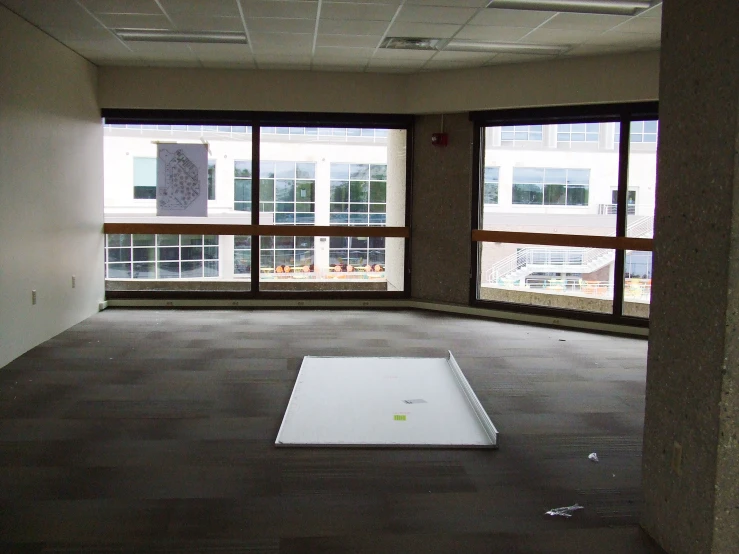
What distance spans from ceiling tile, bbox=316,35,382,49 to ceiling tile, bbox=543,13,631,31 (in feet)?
4.87

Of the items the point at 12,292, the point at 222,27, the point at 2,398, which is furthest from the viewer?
the point at 222,27

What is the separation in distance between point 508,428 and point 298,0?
127 inches

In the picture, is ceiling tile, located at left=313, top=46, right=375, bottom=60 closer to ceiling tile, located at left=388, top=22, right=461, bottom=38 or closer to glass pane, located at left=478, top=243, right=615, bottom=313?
ceiling tile, located at left=388, top=22, right=461, bottom=38

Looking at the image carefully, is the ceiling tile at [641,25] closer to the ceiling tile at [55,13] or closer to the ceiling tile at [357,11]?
the ceiling tile at [357,11]

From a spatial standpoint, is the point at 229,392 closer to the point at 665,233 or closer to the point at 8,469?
the point at 8,469

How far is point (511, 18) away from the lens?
516cm

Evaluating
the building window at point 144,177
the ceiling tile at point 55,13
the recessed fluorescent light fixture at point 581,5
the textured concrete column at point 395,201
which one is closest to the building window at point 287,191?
the textured concrete column at point 395,201

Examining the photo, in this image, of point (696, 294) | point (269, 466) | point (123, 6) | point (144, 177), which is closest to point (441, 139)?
point (144, 177)

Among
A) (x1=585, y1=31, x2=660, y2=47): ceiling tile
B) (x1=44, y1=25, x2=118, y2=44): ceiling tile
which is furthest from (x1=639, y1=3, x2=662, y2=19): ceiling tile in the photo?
(x1=44, y1=25, x2=118, y2=44): ceiling tile

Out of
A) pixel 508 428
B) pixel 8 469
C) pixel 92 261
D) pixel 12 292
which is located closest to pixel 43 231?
pixel 12 292

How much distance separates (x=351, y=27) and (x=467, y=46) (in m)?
1.19

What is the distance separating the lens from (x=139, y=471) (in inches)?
118

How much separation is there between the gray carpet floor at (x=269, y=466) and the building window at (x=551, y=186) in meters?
2.13

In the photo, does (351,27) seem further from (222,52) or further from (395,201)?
(395,201)
